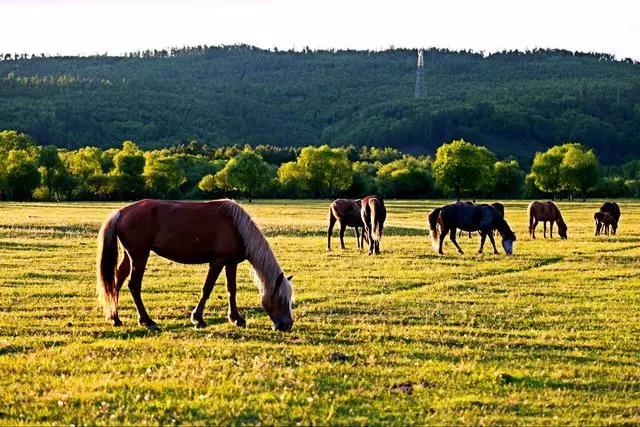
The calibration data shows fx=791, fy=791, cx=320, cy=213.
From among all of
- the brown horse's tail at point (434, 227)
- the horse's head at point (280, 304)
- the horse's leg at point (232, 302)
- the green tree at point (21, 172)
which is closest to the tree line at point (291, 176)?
the green tree at point (21, 172)

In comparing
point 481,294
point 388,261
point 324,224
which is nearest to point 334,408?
point 481,294

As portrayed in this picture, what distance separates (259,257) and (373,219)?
15.7m

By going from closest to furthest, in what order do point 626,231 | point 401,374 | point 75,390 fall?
point 75,390
point 401,374
point 626,231

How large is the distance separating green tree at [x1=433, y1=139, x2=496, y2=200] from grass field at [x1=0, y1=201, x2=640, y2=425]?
230 feet

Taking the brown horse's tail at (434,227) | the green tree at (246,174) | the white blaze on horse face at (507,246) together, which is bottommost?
the white blaze on horse face at (507,246)

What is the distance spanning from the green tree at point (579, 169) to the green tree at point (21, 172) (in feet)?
214

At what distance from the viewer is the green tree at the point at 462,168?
91.9 meters

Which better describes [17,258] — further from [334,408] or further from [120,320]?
[334,408]

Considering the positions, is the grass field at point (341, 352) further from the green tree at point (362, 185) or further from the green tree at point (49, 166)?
the green tree at point (362, 185)

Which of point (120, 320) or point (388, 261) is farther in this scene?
point (388, 261)

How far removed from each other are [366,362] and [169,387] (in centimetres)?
279

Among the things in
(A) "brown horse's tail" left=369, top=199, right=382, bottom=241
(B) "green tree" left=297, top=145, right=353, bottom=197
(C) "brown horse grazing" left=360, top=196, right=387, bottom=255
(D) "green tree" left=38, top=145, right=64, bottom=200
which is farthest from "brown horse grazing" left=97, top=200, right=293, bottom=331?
(D) "green tree" left=38, top=145, right=64, bottom=200

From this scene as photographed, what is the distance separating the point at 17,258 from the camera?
86.5 ft

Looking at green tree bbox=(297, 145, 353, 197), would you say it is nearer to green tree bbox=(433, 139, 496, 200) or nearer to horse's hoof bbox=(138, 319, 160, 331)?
green tree bbox=(433, 139, 496, 200)
